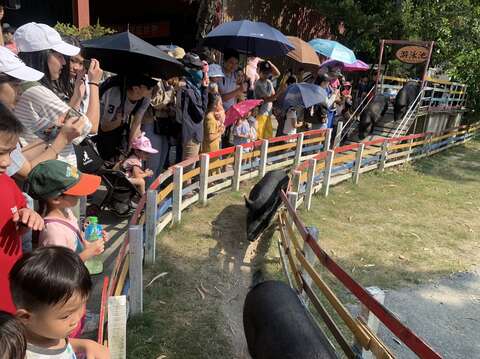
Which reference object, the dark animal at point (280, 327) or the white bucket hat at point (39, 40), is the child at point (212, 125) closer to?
the white bucket hat at point (39, 40)

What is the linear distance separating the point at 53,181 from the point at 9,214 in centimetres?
41

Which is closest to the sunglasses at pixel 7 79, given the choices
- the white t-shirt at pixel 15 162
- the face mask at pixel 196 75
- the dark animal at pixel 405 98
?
the white t-shirt at pixel 15 162

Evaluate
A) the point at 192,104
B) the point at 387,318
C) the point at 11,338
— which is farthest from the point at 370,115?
the point at 11,338

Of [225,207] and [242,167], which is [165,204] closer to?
[225,207]

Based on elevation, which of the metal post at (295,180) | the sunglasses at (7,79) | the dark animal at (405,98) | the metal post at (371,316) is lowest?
the metal post at (295,180)

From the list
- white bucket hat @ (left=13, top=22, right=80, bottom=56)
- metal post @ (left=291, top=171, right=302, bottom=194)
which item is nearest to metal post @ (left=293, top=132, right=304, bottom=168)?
metal post @ (left=291, top=171, right=302, bottom=194)

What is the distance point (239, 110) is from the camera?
6.86 meters

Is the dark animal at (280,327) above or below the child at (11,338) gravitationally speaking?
below

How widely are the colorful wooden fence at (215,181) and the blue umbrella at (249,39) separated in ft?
5.63

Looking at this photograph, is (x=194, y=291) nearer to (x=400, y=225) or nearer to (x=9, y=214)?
(x=9, y=214)

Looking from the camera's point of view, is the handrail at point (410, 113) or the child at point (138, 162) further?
the handrail at point (410, 113)

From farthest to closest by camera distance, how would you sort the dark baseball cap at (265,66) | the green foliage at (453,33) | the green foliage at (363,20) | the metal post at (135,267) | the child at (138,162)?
the green foliage at (363,20) → the green foliage at (453,33) → the dark baseball cap at (265,66) → the child at (138,162) → the metal post at (135,267)

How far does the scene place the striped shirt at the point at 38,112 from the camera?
288cm

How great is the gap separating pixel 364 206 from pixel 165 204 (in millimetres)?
4153
